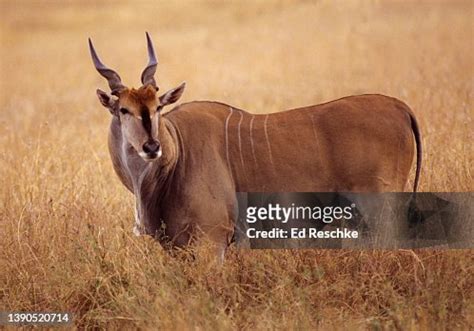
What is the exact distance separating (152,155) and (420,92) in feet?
16.6

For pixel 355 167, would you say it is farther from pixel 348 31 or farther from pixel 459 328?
pixel 348 31

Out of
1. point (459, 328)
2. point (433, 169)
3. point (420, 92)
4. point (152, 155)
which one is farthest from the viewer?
point (420, 92)

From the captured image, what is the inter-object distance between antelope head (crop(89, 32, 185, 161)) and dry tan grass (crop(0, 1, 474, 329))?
62cm

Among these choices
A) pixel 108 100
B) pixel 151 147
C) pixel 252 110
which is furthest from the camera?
pixel 252 110

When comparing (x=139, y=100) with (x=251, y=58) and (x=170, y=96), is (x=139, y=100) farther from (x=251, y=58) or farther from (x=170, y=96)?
(x=251, y=58)

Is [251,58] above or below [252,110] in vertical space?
above

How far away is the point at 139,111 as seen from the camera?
5.50 m

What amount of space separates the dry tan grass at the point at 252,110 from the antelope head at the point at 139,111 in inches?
24.6

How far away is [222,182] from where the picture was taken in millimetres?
5844

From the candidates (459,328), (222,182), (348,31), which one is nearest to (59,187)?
(222,182)

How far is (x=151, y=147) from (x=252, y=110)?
543cm

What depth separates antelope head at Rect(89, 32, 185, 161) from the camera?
5.39 metres

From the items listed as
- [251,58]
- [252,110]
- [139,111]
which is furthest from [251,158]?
[251,58]

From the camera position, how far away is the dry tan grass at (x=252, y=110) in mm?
5328
